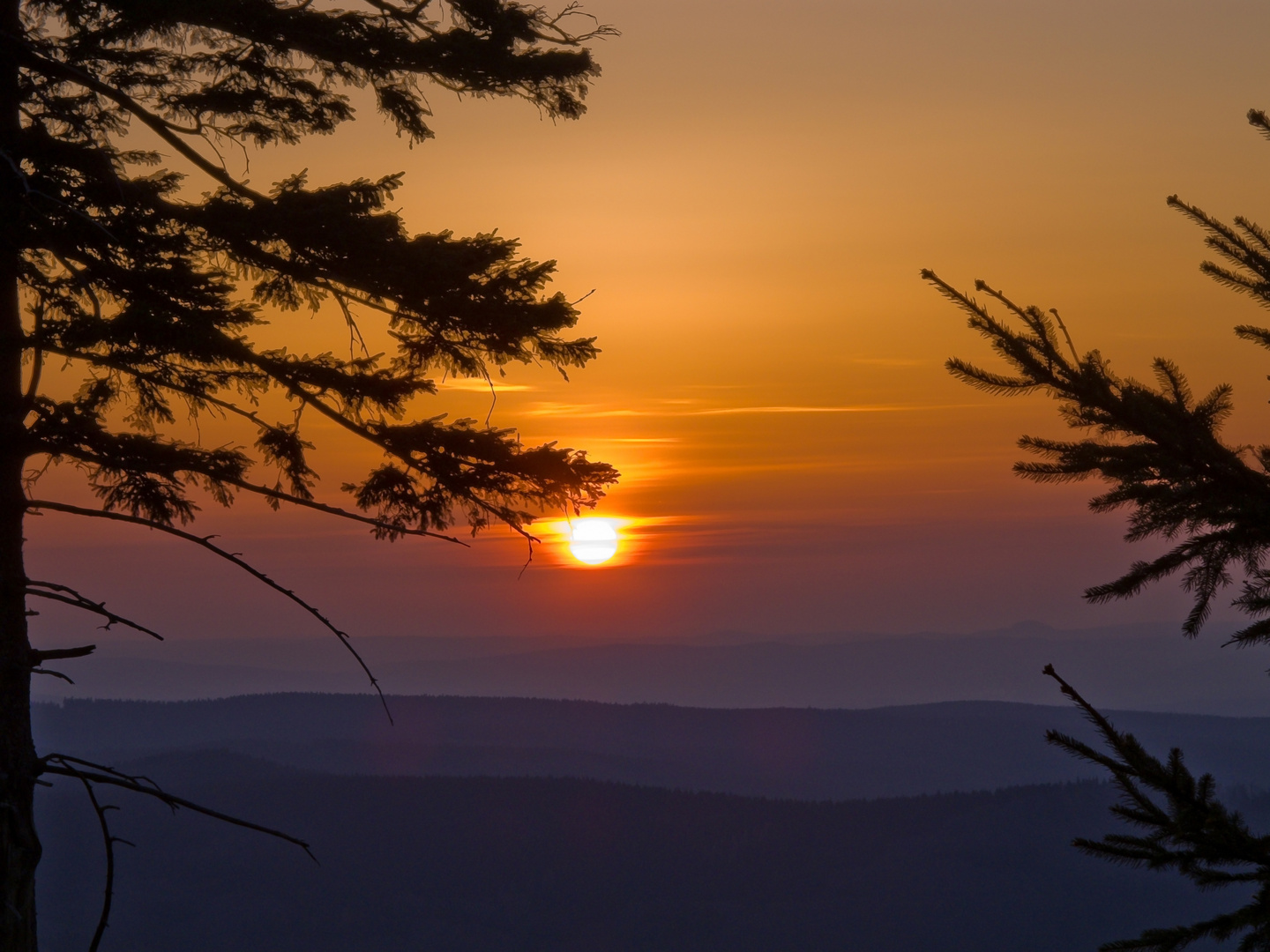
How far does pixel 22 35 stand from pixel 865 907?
19037 centimetres

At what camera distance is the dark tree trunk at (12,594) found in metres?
8.38

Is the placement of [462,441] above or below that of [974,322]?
above

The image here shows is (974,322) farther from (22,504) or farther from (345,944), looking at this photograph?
(345,944)

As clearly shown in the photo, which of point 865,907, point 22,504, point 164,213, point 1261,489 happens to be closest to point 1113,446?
point 1261,489

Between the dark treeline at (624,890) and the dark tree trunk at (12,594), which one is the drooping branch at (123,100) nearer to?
the dark tree trunk at (12,594)

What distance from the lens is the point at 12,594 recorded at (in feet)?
29.1

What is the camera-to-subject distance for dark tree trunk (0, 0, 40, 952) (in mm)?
8375

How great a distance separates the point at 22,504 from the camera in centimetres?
916

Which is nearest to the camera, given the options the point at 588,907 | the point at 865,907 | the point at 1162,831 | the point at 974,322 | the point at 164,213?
the point at 974,322

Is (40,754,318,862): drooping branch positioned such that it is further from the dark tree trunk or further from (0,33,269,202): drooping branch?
(0,33,269,202): drooping branch

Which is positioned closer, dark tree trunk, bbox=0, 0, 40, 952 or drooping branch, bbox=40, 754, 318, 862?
drooping branch, bbox=40, 754, 318, 862

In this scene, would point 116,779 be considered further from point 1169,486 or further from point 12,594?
point 1169,486

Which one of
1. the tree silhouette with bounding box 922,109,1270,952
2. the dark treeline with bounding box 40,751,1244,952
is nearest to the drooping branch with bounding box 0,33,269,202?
the tree silhouette with bounding box 922,109,1270,952

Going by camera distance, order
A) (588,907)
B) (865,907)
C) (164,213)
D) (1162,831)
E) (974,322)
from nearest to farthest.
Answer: (974,322) < (1162,831) < (164,213) < (865,907) < (588,907)
